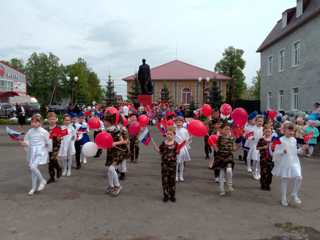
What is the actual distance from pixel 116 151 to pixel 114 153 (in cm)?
6

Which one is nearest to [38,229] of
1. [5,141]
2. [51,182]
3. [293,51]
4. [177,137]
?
[51,182]

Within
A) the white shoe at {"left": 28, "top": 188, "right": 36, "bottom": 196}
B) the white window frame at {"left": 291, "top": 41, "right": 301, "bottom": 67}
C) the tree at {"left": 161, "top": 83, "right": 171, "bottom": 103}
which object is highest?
the white window frame at {"left": 291, "top": 41, "right": 301, "bottom": 67}

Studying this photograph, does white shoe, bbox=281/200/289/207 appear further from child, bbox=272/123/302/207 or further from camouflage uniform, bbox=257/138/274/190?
camouflage uniform, bbox=257/138/274/190

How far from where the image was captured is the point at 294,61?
24172 mm

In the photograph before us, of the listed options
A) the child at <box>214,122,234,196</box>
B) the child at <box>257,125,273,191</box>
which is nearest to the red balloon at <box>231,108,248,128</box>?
the child at <box>257,125,273,191</box>

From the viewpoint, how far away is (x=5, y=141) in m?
15.2

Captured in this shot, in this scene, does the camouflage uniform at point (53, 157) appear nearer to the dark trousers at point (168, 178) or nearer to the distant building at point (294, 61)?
the dark trousers at point (168, 178)

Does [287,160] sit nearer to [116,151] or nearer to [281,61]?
[116,151]

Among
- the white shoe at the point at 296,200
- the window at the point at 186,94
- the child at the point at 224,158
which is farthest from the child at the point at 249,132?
the window at the point at 186,94

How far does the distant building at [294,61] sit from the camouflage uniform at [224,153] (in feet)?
54.3

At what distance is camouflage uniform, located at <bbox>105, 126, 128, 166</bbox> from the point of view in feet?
20.9

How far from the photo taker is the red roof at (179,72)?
56094 mm

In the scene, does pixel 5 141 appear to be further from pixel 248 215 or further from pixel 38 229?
pixel 248 215

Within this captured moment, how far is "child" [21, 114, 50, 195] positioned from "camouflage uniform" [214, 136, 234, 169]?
144 inches
